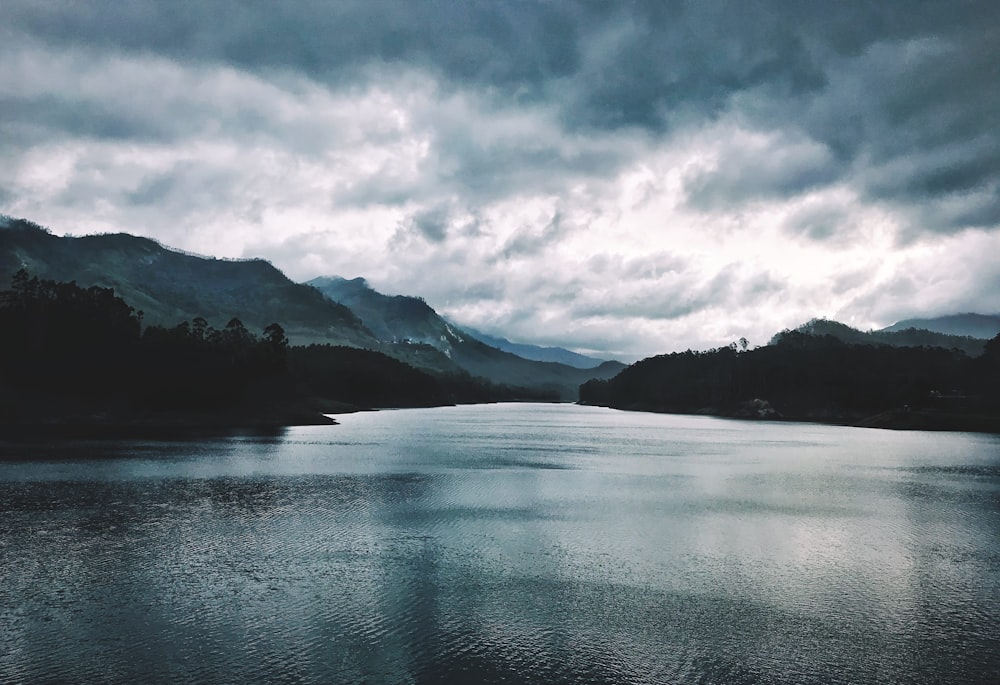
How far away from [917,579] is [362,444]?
99.0m

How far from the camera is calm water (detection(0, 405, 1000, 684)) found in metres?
24.3

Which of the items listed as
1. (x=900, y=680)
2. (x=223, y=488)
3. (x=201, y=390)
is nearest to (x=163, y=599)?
(x=900, y=680)

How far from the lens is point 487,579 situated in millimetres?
35062

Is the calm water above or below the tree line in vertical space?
below

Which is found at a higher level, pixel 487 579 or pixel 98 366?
pixel 98 366

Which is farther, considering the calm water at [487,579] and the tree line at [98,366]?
the tree line at [98,366]

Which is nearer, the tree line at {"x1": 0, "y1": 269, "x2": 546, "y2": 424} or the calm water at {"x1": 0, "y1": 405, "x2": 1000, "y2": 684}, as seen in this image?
the calm water at {"x1": 0, "y1": 405, "x2": 1000, "y2": 684}

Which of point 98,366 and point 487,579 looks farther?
point 98,366

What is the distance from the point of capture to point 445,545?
42844mm

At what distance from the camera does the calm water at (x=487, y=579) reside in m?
24.3

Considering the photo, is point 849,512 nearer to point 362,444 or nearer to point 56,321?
point 362,444

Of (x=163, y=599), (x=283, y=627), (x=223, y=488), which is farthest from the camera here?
(x=223, y=488)

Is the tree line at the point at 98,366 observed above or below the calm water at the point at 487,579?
above

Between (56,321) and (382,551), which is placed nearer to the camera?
(382,551)
